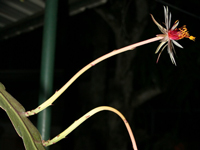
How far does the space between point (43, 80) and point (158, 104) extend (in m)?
3.77

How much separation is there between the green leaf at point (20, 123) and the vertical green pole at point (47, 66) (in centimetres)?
30

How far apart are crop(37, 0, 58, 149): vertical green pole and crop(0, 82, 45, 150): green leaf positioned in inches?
11.6

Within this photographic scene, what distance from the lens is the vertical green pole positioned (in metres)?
0.71

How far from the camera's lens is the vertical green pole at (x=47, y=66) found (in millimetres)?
713

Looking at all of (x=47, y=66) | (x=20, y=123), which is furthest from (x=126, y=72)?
(x=20, y=123)

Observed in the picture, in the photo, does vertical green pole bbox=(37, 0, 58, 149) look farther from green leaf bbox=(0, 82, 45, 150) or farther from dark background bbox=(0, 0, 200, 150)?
dark background bbox=(0, 0, 200, 150)

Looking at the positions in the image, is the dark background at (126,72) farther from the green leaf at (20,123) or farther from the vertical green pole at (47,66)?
the green leaf at (20,123)

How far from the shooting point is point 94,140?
2.80 m

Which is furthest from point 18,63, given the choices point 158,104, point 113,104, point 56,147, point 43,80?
point 43,80

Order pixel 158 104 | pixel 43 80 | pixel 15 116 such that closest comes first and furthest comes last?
pixel 15 116
pixel 43 80
pixel 158 104

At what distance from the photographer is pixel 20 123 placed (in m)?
0.39

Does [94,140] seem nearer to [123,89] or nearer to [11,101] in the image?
[123,89]

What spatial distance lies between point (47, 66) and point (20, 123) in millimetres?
363

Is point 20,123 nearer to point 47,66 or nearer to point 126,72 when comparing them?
point 47,66
